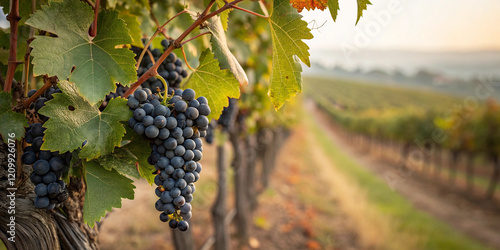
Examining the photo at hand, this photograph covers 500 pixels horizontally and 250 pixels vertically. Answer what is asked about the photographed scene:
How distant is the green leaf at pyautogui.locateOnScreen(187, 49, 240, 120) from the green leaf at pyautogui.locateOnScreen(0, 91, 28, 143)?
1.98 ft

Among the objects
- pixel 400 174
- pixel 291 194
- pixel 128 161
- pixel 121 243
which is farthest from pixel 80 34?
pixel 400 174

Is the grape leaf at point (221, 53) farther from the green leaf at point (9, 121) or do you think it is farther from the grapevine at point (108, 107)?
the green leaf at point (9, 121)

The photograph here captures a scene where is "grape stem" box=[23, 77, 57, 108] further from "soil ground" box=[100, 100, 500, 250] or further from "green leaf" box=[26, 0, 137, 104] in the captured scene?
"soil ground" box=[100, 100, 500, 250]

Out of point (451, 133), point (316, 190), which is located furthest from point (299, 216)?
point (451, 133)

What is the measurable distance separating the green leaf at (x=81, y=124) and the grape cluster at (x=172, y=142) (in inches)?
2.2

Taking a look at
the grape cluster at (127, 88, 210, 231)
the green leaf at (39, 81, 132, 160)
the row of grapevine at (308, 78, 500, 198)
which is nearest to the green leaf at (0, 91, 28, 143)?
the green leaf at (39, 81, 132, 160)

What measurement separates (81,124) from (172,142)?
0.30 metres

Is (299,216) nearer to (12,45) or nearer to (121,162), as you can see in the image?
(121,162)

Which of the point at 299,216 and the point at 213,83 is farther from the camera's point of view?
the point at 299,216

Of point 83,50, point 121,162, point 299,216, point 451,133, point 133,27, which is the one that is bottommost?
point 299,216

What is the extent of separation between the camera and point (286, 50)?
1271 millimetres

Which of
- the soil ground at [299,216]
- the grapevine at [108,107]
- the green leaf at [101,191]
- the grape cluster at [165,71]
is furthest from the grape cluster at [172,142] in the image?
the soil ground at [299,216]

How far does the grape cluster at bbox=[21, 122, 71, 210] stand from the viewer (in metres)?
1.15

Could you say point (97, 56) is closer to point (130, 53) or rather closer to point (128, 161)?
point (130, 53)
